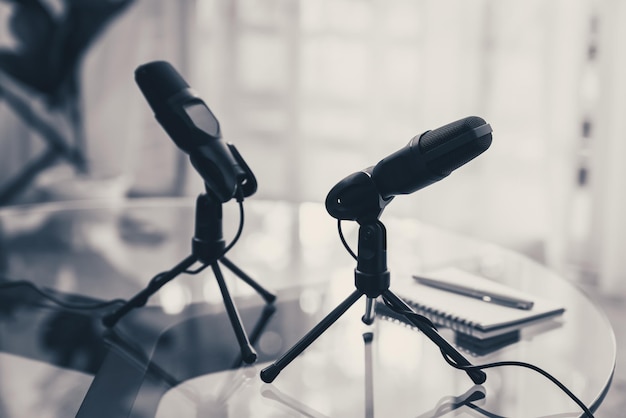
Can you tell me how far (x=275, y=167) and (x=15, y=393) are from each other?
242cm

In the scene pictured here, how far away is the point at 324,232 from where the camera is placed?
135 cm

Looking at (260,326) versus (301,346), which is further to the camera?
(260,326)

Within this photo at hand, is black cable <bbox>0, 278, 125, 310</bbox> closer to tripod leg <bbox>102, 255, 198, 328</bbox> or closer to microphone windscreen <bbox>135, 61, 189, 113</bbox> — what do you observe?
tripod leg <bbox>102, 255, 198, 328</bbox>

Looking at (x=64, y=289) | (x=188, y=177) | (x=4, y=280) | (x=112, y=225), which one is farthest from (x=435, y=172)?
(x=188, y=177)

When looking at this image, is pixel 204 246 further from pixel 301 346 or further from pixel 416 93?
pixel 416 93

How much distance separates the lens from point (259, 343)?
825 millimetres

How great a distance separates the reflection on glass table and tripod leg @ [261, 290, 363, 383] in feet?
0.04

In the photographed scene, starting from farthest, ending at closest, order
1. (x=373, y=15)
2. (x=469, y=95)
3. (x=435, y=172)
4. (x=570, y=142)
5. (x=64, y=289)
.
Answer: (x=373, y=15) → (x=469, y=95) → (x=570, y=142) → (x=64, y=289) → (x=435, y=172)

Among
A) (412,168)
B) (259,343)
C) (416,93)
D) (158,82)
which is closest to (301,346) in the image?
(259,343)

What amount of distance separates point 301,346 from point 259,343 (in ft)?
0.30

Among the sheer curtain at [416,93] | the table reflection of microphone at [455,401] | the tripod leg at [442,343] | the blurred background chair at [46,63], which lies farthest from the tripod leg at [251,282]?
the blurred background chair at [46,63]

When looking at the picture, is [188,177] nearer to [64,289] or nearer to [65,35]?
[65,35]

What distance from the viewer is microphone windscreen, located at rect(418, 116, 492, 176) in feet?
2.26

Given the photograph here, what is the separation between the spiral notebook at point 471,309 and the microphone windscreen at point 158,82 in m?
0.39
